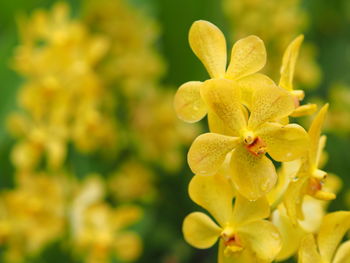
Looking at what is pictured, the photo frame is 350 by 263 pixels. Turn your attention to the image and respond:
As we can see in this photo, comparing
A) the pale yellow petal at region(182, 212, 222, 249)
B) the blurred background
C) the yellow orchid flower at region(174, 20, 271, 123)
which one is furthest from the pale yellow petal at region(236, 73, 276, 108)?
the blurred background

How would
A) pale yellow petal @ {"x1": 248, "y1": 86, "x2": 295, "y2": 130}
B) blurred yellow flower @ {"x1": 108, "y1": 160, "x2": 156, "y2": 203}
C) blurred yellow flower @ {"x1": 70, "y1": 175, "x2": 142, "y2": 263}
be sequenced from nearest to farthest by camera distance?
pale yellow petal @ {"x1": 248, "y1": 86, "x2": 295, "y2": 130} < blurred yellow flower @ {"x1": 70, "y1": 175, "x2": 142, "y2": 263} < blurred yellow flower @ {"x1": 108, "y1": 160, "x2": 156, "y2": 203}

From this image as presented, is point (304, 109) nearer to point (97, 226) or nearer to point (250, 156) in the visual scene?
point (250, 156)

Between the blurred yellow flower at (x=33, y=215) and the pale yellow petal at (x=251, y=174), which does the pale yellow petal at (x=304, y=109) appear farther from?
the blurred yellow flower at (x=33, y=215)

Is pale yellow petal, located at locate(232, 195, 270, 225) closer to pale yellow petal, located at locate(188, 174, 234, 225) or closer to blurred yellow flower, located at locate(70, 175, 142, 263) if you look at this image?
pale yellow petal, located at locate(188, 174, 234, 225)

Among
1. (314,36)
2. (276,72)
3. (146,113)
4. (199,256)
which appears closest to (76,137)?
(146,113)

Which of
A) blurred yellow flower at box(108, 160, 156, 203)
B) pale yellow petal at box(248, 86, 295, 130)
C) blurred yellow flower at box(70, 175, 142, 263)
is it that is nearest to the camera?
pale yellow petal at box(248, 86, 295, 130)

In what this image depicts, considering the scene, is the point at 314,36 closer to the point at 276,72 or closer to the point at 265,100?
the point at 276,72

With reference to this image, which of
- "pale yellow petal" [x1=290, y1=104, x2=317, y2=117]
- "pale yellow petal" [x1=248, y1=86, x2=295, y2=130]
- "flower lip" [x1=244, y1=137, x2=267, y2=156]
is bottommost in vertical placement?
"flower lip" [x1=244, y1=137, x2=267, y2=156]
